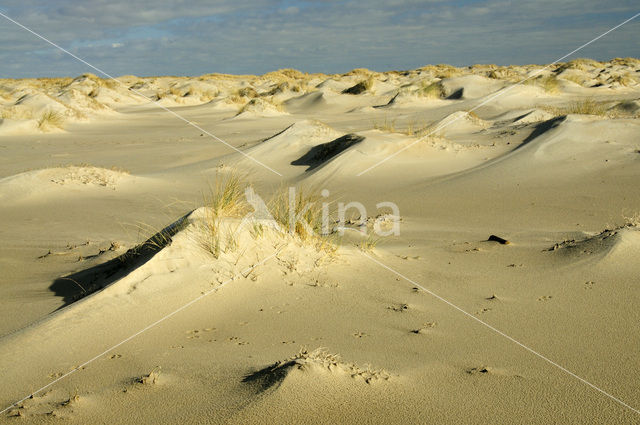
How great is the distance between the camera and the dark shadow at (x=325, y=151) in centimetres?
939

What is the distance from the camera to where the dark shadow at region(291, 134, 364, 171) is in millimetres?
9393

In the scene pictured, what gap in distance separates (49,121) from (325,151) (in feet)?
31.5

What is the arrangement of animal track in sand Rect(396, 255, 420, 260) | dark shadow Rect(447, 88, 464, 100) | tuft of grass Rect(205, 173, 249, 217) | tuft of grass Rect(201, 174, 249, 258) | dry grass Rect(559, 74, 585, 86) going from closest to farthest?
tuft of grass Rect(201, 174, 249, 258)
tuft of grass Rect(205, 173, 249, 217)
animal track in sand Rect(396, 255, 420, 260)
dark shadow Rect(447, 88, 464, 100)
dry grass Rect(559, 74, 585, 86)

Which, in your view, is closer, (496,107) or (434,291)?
(434,291)

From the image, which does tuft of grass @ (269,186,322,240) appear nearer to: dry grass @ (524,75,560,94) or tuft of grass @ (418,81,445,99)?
tuft of grass @ (418,81,445,99)

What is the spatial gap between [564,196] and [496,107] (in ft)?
41.9

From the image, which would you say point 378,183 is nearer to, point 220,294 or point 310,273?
point 310,273

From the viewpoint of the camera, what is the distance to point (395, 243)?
4.74 m

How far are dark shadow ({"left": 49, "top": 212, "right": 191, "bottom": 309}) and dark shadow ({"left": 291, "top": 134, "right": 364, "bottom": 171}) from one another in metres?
Answer: 5.70

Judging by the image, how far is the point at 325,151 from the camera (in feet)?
32.0

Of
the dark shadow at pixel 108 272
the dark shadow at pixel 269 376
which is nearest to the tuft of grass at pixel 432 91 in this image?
the dark shadow at pixel 108 272

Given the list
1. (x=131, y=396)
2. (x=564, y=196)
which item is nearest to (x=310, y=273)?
(x=131, y=396)

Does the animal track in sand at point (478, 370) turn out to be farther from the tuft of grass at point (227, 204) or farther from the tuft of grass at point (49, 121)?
the tuft of grass at point (49, 121)

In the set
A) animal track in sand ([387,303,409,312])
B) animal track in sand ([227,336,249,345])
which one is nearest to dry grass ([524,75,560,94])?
animal track in sand ([387,303,409,312])
